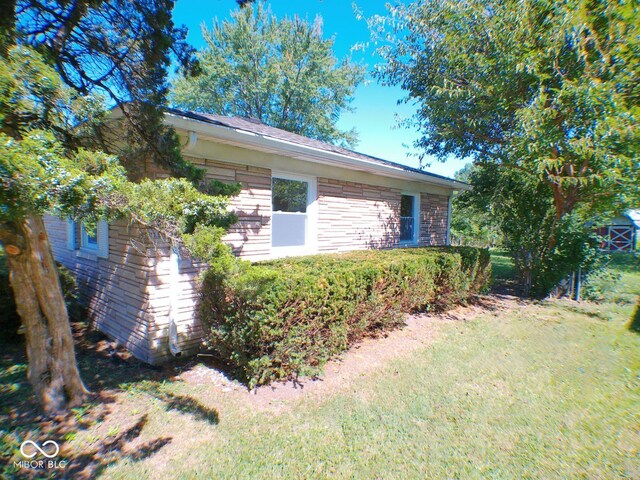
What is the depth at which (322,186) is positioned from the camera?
6.31 m

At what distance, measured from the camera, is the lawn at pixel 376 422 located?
7.89ft

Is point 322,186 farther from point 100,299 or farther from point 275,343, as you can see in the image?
point 100,299

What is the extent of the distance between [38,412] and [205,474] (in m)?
2.10

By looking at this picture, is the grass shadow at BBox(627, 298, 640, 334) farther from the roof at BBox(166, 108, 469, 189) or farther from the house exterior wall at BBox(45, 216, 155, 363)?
the house exterior wall at BBox(45, 216, 155, 363)

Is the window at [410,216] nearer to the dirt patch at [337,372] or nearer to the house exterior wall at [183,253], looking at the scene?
the house exterior wall at [183,253]

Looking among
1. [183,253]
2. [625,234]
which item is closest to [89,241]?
[183,253]

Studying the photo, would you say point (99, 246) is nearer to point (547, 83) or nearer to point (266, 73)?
point (547, 83)

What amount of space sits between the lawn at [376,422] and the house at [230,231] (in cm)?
64

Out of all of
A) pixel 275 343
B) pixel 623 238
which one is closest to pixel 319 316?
pixel 275 343

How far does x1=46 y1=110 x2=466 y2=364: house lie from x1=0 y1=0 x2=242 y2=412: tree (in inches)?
22.0

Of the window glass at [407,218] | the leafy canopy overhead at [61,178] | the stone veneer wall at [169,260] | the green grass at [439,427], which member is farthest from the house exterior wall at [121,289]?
the window glass at [407,218]

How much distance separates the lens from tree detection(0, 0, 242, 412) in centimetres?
193

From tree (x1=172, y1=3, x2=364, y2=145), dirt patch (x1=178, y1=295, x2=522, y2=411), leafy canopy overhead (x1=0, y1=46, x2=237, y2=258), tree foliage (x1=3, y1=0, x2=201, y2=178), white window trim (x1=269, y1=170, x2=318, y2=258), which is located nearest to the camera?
leafy canopy overhead (x1=0, y1=46, x2=237, y2=258)

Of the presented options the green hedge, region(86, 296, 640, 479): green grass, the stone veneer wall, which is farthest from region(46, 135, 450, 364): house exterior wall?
region(86, 296, 640, 479): green grass
